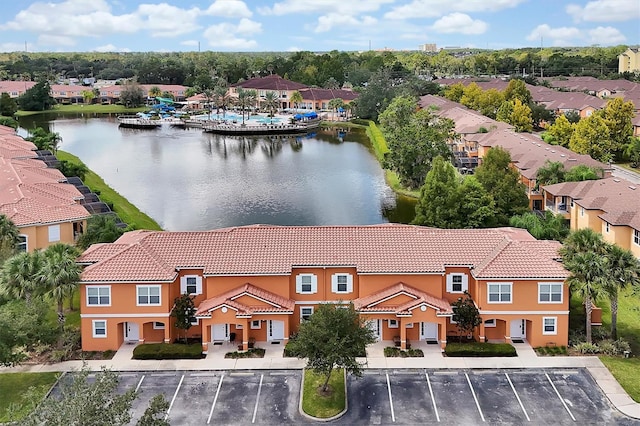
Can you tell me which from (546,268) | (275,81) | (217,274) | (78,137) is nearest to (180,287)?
(217,274)

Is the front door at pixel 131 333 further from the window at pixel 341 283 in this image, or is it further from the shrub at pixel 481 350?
the shrub at pixel 481 350

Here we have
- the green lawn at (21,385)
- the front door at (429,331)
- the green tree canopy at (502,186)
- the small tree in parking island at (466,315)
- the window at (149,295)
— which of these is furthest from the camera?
the green tree canopy at (502,186)

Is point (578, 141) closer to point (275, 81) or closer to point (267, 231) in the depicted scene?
point (267, 231)

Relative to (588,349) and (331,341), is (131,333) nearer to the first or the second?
(331,341)

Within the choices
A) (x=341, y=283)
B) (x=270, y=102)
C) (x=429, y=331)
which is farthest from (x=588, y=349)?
(x=270, y=102)

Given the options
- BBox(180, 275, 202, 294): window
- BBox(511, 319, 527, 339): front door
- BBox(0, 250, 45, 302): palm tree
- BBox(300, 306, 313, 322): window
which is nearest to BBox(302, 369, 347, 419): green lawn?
BBox(300, 306, 313, 322): window

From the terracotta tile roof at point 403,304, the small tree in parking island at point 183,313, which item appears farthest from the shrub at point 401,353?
the small tree in parking island at point 183,313

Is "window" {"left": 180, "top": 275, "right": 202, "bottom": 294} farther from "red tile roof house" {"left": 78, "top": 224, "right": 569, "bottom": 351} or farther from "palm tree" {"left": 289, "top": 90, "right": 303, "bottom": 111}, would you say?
"palm tree" {"left": 289, "top": 90, "right": 303, "bottom": 111}
